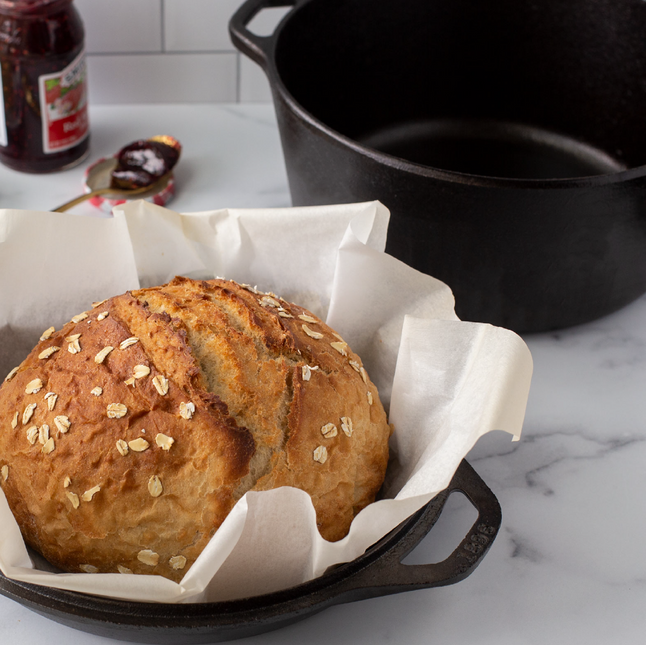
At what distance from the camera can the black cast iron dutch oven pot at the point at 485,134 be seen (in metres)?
1.05

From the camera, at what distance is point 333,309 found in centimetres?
102

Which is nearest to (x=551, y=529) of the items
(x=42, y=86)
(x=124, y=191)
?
(x=124, y=191)

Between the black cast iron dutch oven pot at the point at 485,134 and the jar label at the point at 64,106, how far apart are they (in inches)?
14.1

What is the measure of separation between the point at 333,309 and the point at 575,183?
13.7 inches

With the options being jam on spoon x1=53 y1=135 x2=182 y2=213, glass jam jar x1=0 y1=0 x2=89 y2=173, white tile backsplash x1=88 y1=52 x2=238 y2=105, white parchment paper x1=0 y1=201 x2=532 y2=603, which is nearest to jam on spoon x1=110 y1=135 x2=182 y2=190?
jam on spoon x1=53 y1=135 x2=182 y2=213

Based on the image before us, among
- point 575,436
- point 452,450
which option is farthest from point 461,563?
point 575,436

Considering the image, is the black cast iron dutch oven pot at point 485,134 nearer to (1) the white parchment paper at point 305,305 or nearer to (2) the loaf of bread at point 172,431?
(1) the white parchment paper at point 305,305

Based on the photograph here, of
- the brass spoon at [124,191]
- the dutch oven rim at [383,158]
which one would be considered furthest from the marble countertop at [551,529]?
the dutch oven rim at [383,158]

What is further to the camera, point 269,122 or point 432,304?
point 269,122

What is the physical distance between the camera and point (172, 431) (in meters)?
0.78

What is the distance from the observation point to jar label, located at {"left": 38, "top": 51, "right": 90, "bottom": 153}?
1.40m

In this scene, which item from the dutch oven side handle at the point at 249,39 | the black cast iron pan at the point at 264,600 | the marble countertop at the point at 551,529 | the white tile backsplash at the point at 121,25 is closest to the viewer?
the black cast iron pan at the point at 264,600

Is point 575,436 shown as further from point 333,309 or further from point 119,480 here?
point 119,480

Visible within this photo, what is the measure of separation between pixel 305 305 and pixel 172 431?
35cm
